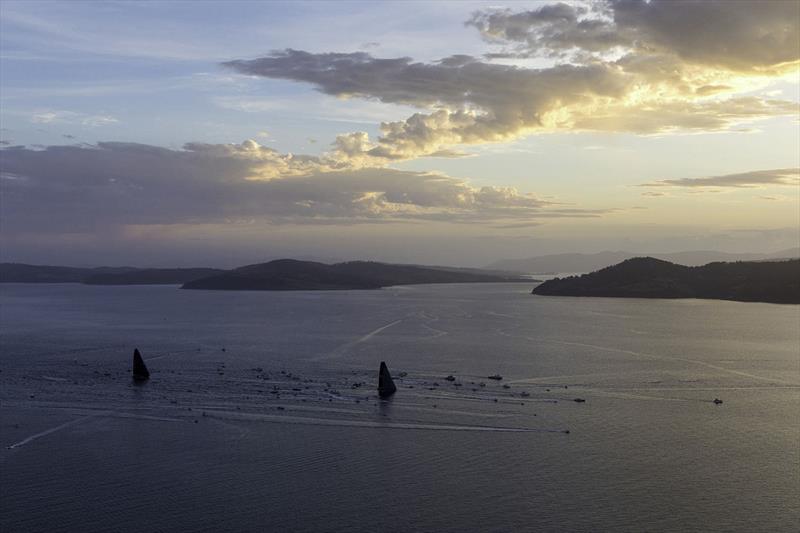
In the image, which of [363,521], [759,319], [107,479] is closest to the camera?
[363,521]

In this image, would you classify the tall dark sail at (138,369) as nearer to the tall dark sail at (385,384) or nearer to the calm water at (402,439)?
the calm water at (402,439)

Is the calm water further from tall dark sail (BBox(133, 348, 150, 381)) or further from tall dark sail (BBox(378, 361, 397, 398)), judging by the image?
tall dark sail (BBox(133, 348, 150, 381))

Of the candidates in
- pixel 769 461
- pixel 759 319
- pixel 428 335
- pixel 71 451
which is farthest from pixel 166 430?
pixel 759 319

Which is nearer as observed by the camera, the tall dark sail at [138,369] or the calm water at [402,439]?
the calm water at [402,439]

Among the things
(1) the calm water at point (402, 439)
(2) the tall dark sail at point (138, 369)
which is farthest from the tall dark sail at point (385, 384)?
(2) the tall dark sail at point (138, 369)

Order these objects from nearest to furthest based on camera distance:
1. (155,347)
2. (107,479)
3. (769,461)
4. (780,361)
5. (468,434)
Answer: (107,479) → (769,461) → (468,434) → (780,361) → (155,347)

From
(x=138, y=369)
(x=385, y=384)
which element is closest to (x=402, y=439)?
(x=385, y=384)

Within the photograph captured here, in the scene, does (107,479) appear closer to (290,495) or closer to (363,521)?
(290,495)

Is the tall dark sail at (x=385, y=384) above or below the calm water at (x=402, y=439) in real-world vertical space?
above

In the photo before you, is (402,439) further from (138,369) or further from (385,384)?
Result: (138,369)
